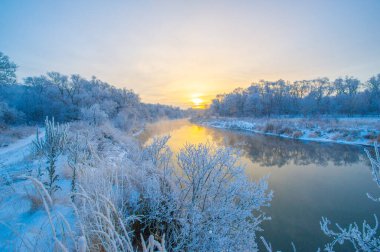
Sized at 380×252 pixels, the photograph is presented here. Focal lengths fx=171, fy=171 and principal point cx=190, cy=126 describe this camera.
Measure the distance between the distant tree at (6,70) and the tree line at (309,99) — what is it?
176ft

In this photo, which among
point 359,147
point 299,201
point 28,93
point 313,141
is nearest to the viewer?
point 299,201

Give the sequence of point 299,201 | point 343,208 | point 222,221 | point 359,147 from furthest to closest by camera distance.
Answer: point 359,147 → point 299,201 → point 343,208 → point 222,221

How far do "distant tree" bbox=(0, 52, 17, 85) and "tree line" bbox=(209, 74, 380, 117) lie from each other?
176ft

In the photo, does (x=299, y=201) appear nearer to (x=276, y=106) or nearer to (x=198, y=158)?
(x=198, y=158)

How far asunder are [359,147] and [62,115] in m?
42.4

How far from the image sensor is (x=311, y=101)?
1924 inches

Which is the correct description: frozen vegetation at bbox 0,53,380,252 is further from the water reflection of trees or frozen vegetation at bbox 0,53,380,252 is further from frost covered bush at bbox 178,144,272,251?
the water reflection of trees

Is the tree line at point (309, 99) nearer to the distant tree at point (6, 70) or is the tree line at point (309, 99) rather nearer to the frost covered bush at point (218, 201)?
the frost covered bush at point (218, 201)

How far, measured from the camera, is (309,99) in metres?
50.8

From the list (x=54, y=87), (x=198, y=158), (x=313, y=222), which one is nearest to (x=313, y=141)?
(x=313, y=222)

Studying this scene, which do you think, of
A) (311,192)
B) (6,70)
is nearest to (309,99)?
(311,192)

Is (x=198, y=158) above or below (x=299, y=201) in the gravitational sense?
above

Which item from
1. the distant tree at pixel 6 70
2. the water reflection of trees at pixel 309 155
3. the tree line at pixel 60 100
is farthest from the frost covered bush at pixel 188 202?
the tree line at pixel 60 100

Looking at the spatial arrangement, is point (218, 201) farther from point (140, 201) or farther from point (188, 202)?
point (140, 201)
